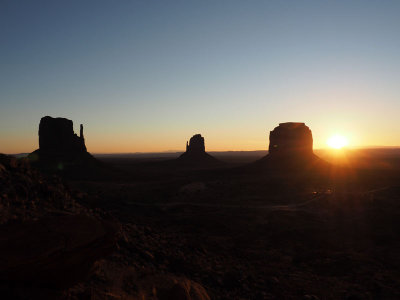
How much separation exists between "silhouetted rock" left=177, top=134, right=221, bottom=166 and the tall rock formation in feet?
148

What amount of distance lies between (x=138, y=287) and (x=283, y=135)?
6335 centimetres

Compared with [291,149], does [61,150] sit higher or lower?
higher

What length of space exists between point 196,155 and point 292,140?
5489 centimetres

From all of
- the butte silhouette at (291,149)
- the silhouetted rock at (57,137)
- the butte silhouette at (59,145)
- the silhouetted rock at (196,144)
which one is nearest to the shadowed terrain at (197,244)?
the butte silhouette at (291,149)

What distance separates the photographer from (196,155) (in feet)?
378

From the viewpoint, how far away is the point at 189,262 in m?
12.6

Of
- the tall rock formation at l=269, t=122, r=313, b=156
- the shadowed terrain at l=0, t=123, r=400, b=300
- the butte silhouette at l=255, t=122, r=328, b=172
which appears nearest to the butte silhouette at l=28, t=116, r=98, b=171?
the shadowed terrain at l=0, t=123, r=400, b=300

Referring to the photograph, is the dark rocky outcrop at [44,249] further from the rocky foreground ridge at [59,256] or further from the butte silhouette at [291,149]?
the butte silhouette at [291,149]

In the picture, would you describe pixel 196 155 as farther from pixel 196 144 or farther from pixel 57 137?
pixel 57 137

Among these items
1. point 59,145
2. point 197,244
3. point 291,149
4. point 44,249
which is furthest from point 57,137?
point 44,249

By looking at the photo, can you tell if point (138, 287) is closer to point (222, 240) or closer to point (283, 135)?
point (222, 240)

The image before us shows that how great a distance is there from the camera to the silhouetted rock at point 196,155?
11139cm

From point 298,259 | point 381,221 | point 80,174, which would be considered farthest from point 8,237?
point 80,174

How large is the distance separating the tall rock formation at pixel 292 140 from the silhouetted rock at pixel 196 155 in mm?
44990
